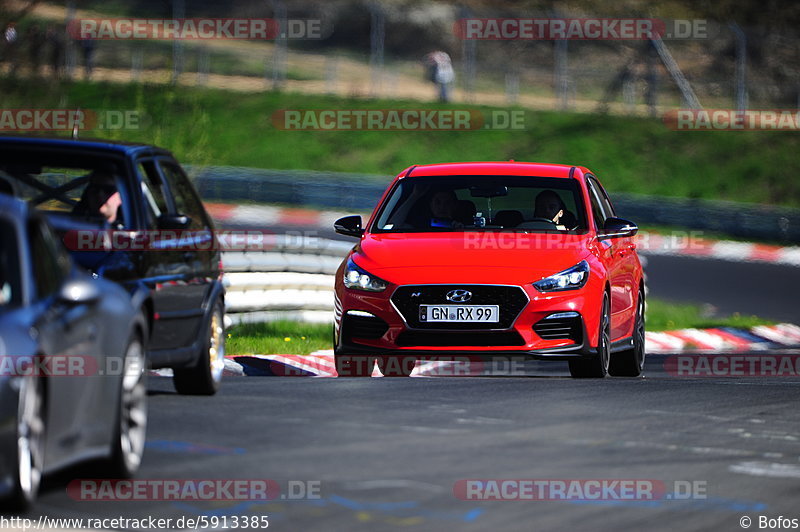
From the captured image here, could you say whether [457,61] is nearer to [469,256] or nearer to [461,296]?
[469,256]

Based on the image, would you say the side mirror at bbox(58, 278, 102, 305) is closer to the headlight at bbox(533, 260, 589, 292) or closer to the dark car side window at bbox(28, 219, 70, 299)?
the dark car side window at bbox(28, 219, 70, 299)

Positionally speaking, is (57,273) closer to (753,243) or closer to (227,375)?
(227,375)

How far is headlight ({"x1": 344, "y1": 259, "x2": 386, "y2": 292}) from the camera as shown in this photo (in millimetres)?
12523

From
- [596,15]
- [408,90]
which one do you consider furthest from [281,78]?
[596,15]

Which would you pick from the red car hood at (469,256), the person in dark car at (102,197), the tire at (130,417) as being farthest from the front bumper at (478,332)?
the tire at (130,417)

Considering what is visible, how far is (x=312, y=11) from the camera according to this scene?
207 feet

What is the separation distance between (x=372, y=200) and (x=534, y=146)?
6.66 m

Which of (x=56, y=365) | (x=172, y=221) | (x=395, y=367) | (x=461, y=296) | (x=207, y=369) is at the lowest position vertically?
(x=395, y=367)

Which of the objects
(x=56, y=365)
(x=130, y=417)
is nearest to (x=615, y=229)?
(x=130, y=417)

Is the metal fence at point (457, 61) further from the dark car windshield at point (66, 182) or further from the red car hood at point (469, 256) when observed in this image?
the dark car windshield at point (66, 182)

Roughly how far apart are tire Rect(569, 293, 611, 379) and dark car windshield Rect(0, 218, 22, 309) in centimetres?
627

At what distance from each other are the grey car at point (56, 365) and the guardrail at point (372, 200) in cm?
2934

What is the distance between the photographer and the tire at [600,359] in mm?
12750

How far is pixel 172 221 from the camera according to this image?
1063cm
